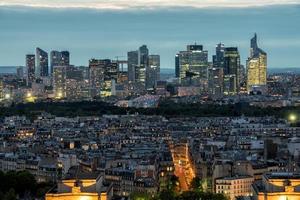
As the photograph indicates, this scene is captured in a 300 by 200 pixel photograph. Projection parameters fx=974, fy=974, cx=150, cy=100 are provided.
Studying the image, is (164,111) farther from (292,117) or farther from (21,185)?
(21,185)

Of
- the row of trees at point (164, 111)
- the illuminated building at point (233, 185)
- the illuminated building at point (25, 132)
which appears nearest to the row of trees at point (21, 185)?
the illuminated building at point (233, 185)

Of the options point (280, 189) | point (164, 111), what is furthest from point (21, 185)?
point (164, 111)

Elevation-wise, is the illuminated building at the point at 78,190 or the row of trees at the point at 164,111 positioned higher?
the illuminated building at the point at 78,190

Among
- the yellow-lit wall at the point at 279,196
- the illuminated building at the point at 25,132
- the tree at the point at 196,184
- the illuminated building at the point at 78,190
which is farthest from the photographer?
the illuminated building at the point at 25,132

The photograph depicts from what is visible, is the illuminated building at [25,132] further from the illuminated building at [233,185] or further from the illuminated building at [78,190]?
the illuminated building at [78,190]

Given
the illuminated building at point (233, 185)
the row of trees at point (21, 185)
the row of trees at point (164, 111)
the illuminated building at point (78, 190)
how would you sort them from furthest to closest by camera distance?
1. the row of trees at point (164, 111)
2. the illuminated building at point (233, 185)
3. the row of trees at point (21, 185)
4. the illuminated building at point (78, 190)

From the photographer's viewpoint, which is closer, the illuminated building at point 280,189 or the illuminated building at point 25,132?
the illuminated building at point 280,189

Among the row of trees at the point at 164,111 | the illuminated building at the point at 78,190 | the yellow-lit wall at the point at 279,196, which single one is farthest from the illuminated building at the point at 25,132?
the yellow-lit wall at the point at 279,196

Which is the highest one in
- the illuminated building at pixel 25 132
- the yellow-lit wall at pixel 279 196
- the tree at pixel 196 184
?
the yellow-lit wall at pixel 279 196
